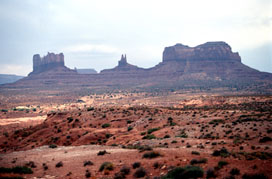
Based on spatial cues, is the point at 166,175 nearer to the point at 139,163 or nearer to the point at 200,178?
the point at 200,178

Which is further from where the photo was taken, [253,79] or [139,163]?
[253,79]

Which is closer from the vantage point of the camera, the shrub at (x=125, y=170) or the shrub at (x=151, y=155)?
the shrub at (x=125, y=170)

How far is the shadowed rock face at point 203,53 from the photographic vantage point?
599ft

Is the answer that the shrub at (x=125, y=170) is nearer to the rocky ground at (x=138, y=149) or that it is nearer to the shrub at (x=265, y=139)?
the rocky ground at (x=138, y=149)

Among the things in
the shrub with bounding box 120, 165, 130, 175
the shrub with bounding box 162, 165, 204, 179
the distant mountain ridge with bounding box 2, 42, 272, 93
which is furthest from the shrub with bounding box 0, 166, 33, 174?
the distant mountain ridge with bounding box 2, 42, 272, 93

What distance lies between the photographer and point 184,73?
170m

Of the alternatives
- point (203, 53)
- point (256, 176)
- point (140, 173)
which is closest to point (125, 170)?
point (140, 173)

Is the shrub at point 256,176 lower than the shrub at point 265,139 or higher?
higher

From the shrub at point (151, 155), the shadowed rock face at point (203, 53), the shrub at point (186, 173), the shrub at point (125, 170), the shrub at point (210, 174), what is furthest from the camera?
the shadowed rock face at point (203, 53)

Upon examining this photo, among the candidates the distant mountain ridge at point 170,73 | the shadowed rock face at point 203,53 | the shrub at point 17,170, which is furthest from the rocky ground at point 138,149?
the shadowed rock face at point 203,53

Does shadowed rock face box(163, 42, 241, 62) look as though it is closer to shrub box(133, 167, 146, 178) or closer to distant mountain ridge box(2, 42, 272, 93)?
distant mountain ridge box(2, 42, 272, 93)

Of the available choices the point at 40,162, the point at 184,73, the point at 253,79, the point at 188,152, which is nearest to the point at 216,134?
the point at 188,152

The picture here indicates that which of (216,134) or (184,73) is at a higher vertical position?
(184,73)

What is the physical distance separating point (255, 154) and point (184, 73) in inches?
6379
